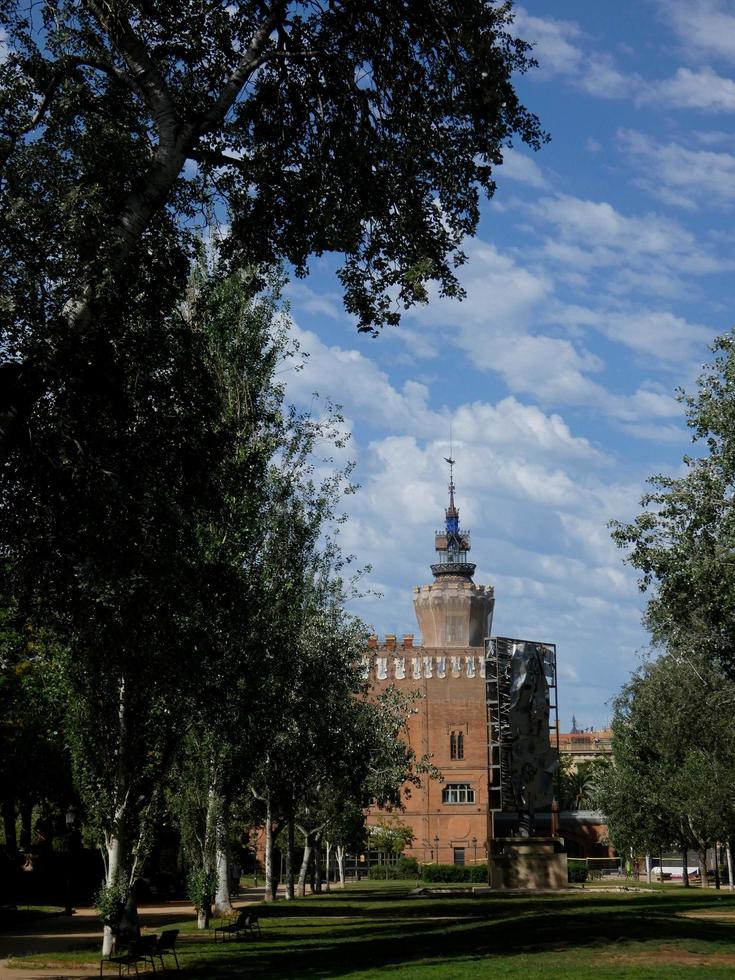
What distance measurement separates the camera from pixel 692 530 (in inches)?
1121

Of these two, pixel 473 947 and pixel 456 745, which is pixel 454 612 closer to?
pixel 456 745

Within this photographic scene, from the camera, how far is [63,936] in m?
28.9

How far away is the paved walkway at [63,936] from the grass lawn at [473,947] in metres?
1.22

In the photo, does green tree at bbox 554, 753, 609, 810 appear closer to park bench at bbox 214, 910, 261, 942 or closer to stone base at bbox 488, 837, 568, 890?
stone base at bbox 488, 837, 568, 890

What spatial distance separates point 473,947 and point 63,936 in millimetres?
11678

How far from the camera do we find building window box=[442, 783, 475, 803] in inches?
3450

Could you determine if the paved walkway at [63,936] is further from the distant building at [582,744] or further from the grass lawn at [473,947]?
the distant building at [582,744]

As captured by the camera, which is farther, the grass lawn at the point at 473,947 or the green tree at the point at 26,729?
the green tree at the point at 26,729

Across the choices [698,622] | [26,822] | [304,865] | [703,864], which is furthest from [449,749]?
[698,622]

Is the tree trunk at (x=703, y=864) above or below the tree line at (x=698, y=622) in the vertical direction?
below

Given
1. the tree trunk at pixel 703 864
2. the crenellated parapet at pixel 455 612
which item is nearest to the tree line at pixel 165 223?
the tree trunk at pixel 703 864

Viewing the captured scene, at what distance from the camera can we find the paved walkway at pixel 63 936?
66.5 feet

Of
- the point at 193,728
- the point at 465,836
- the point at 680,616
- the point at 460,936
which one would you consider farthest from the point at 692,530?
the point at 465,836

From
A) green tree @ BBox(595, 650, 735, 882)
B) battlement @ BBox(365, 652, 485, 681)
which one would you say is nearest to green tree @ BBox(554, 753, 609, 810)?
battlement @ BBox(365, 652, 485, 681)
